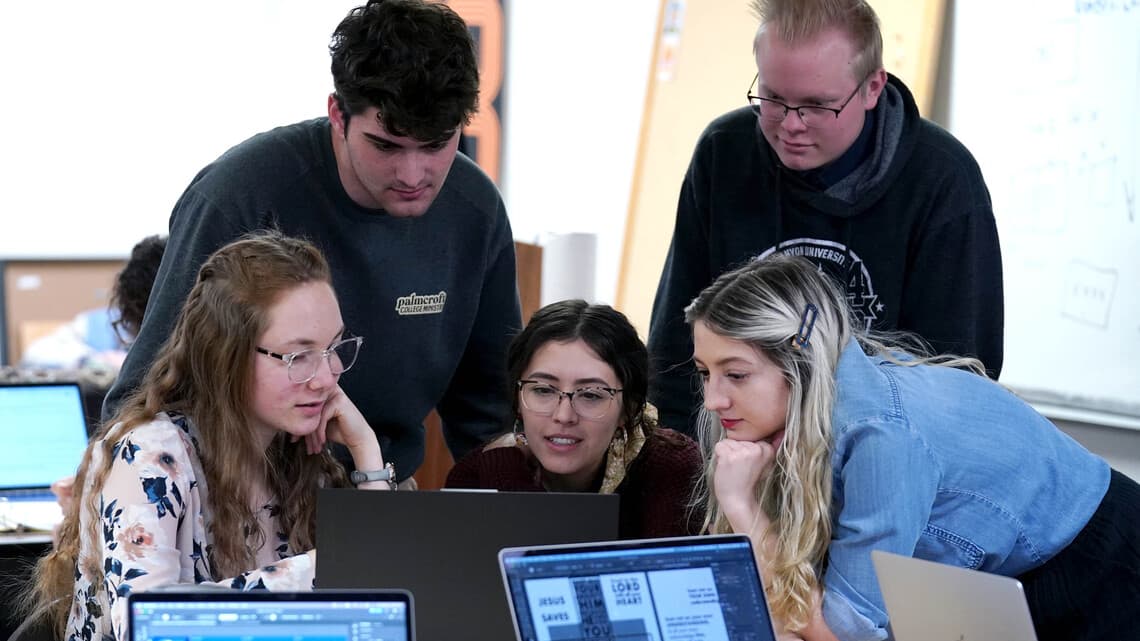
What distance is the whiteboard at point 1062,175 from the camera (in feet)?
11.3

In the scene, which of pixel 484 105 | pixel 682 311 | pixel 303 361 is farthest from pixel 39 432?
pixel 484 105

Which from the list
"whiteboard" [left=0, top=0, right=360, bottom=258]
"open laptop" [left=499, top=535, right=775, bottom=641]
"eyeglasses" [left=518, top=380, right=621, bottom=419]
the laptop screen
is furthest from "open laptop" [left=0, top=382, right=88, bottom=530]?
"whiteboard" [left=0, top=0, right=360, bottom=258]

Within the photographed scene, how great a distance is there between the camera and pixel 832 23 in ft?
7.20

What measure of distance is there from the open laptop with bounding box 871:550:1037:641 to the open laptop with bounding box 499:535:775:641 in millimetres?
157

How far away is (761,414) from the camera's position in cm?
189

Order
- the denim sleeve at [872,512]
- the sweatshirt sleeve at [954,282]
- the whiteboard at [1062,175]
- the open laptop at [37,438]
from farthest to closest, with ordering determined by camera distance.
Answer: the whiteboard at [1062,175] → the open laptop at [37,438] → the sweatshirt sleeve at [954,282] → the denim sleeve at [872,512]

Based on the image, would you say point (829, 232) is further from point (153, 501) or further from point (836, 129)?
point (153, 501)

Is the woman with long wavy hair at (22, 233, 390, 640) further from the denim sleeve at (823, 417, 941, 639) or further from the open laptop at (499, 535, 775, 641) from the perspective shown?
the denim sleeve at (823, 417, 941, 639)

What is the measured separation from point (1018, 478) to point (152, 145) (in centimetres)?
482

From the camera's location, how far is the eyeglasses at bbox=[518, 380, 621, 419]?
7.35 feet

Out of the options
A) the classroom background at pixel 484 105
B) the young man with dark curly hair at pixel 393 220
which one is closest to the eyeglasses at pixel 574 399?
the young man with dark curly hair at pixel 393 220

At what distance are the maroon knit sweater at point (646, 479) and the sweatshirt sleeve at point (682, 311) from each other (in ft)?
0.56

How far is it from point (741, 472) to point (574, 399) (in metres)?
0.43

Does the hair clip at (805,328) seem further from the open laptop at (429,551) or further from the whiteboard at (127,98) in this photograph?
the whiteboard at (127,98)
